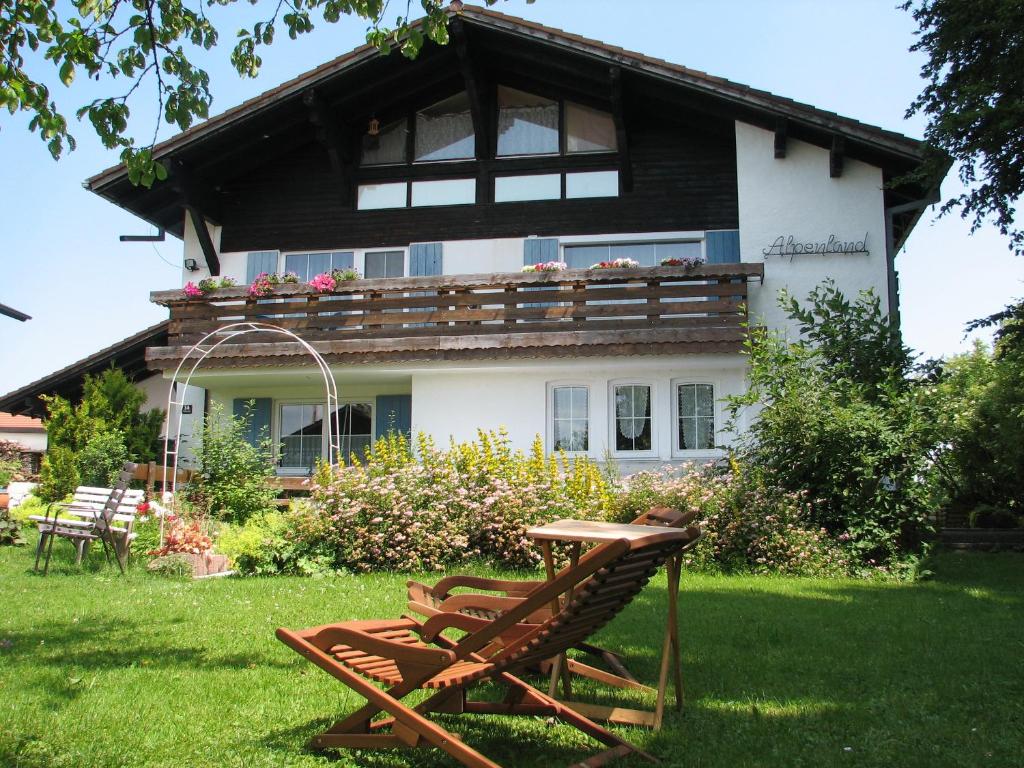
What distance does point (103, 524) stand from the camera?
1009 centimetres

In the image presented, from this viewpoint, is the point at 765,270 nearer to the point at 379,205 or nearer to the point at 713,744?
the point at 379,205

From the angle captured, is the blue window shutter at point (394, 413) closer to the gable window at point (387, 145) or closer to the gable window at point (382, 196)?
the gable window at point (382, 196)

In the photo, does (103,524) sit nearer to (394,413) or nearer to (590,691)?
(590,691)

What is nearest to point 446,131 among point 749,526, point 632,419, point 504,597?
point 632,419

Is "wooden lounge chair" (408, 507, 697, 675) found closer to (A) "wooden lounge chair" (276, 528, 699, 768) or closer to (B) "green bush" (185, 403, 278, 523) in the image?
(A) "wooden lounge chair" (276, 528, 699, 768)

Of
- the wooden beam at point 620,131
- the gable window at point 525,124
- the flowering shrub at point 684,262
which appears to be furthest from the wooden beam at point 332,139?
the flowering shrub at point 684,262

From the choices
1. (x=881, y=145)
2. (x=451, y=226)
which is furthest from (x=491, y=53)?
(x=881, y=145)

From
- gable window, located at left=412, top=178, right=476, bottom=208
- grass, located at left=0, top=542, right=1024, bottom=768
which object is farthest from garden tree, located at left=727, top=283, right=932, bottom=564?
gable window, located at left=412, top=178, right=476, bottom=208

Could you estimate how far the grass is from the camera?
407 cm

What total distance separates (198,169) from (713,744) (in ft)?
52.6

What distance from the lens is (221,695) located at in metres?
4.86

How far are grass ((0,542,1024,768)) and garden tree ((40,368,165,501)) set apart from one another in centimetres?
712

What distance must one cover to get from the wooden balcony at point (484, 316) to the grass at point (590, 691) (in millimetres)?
6840

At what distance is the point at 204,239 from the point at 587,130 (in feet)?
24.6
